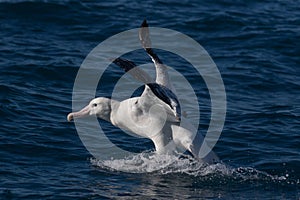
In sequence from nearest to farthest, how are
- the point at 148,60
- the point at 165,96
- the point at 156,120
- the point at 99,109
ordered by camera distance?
the point at 165,96 → the point at 156,120 → the point at 99,109 → the point at 148,60

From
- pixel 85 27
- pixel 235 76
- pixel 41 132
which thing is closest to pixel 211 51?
pixel 235 76

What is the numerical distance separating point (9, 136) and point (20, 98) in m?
2.39

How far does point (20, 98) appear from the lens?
18.3m

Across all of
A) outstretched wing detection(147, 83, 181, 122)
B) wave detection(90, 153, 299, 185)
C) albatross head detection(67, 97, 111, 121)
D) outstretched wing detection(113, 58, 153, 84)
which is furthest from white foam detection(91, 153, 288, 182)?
outstretched wing detection(113, 58, 153, 84)

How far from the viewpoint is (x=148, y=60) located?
21484 mm

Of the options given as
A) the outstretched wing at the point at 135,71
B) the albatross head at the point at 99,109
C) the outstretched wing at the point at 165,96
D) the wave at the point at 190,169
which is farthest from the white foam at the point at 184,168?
the outstretched wing at the point at 135,71

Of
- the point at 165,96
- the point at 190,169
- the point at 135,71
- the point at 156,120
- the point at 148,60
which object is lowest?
the point at 190,169

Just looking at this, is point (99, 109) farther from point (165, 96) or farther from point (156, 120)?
point (165, 96)

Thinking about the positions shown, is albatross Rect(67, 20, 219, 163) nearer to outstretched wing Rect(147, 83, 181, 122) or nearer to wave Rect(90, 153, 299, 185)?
wave Rect(90, 153, 299, 185)

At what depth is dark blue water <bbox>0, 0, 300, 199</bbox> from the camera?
14.2 meters

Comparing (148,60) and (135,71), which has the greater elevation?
(135,71)

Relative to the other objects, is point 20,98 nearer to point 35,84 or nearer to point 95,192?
point 35,84

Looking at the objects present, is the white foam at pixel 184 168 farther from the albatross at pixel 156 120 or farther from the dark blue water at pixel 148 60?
the albatross at pixel 156 120

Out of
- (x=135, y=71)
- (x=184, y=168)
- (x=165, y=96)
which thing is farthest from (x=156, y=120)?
(x=135, y=71)
